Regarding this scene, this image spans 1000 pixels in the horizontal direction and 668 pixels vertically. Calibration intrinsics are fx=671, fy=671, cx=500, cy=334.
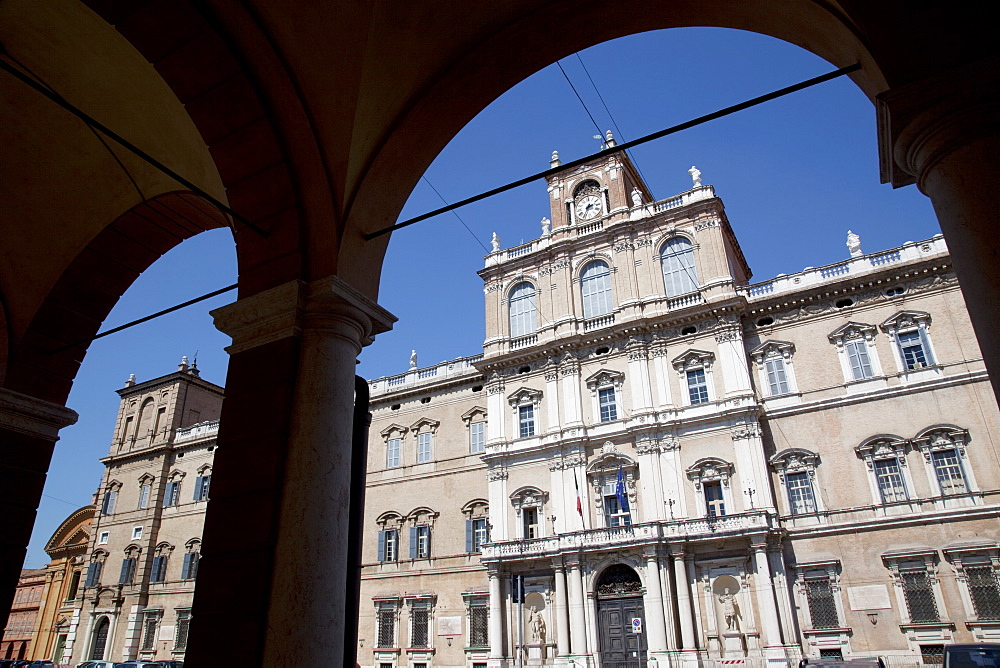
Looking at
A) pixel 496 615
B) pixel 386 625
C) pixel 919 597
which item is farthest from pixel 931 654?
pixel 386 625

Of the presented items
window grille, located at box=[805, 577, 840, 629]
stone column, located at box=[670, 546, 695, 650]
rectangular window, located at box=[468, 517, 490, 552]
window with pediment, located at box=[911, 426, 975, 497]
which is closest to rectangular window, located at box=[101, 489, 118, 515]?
rectangular window, located at box=[468, 517, 490, 552]

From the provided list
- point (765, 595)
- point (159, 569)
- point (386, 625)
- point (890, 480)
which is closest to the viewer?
point (765, 595)

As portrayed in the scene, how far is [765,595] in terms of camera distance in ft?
64.7

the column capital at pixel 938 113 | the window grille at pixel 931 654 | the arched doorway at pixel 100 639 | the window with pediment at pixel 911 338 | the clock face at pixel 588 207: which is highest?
the clock face at pixel 588 207

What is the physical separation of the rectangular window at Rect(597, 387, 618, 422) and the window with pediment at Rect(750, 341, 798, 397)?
5.10 meters

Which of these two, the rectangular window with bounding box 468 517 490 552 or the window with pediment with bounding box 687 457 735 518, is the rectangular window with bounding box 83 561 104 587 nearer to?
the rectangular window with bounding box 468 517 490 552

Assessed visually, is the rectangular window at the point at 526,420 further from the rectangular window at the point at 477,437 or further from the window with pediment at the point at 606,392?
the window with pediment at the point at 606,392

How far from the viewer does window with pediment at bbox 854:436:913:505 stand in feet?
65.8

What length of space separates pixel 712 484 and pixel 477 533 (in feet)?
30.5

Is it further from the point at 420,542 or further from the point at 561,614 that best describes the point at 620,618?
the point at 420,542

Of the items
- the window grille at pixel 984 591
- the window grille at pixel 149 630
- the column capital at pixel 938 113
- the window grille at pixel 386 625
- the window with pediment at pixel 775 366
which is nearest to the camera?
the column capital at pixel 938 113

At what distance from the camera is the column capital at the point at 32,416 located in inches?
250

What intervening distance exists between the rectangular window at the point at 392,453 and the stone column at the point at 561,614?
9.60 metres

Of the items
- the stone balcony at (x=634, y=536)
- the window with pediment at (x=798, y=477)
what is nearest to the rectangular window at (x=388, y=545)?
the stone balcony at (x=634, y=536)
